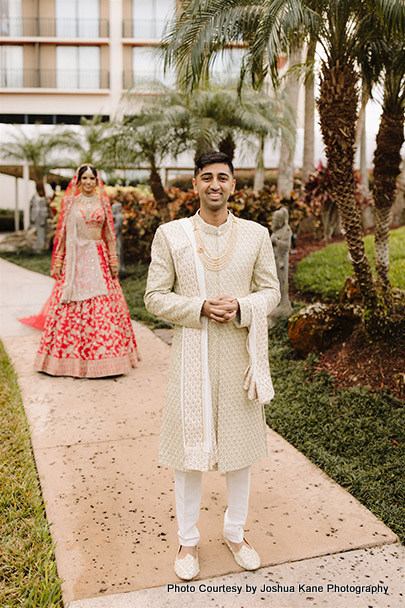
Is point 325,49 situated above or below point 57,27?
below

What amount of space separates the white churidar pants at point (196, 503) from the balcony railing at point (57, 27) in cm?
2820

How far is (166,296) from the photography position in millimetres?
2592

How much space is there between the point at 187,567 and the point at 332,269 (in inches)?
266

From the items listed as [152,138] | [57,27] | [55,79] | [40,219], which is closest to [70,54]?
[57,27]

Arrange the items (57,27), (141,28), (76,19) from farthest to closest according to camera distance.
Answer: (57,27) → (76,19) → (141,28)

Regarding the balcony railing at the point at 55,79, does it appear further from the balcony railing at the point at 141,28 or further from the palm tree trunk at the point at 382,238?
the palm tree trunk at the point at 382,238

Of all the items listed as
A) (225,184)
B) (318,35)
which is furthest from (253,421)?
(318,35)

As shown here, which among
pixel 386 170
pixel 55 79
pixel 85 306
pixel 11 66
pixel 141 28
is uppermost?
pixel 141 28

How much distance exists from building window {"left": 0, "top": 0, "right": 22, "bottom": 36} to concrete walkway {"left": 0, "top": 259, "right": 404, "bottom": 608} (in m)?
27.8

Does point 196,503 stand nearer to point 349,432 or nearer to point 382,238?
point 349,432

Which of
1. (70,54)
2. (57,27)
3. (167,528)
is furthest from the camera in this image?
(70,54)

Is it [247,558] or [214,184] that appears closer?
[214,184]

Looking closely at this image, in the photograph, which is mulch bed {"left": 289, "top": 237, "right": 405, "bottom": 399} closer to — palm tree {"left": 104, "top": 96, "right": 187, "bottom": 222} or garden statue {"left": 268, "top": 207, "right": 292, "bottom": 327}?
garden statue {"left": 268, "top": 207, "right": 292, "bottom": 327}

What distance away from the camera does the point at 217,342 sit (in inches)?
103
